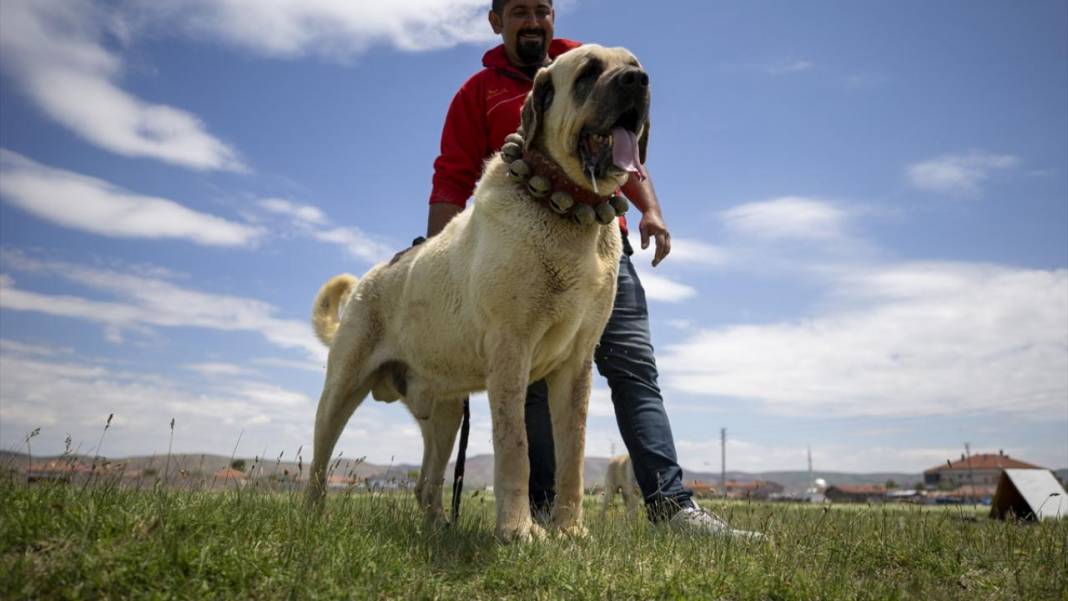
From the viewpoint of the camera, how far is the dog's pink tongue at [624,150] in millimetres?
3838

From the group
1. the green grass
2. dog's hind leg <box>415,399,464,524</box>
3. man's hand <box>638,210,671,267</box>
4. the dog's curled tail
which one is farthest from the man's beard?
the green grass

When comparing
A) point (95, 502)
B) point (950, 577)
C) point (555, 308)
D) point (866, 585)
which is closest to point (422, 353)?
point (555, 308)

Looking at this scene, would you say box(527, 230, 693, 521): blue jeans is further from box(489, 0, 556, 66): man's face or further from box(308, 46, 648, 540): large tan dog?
box(489, 0, 556, 66): man's face

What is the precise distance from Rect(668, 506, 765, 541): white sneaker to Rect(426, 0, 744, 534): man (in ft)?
0.31

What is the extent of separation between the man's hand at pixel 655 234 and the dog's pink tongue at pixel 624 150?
4.17 ft

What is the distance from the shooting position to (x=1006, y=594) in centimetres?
348

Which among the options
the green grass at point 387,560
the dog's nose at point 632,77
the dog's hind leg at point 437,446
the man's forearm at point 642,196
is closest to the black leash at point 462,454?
the dog's hind leg at point 437,446

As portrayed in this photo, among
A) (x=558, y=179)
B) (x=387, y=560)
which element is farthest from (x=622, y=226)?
(x=387, y=560)

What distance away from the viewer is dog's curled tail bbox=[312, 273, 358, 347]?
6066 millimetres

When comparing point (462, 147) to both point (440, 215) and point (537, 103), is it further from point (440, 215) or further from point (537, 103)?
point (537, 103)

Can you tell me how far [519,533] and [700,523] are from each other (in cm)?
130

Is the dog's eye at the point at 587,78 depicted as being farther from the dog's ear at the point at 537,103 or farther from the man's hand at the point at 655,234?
the man's hand at the point at 655,234

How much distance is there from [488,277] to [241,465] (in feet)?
6.60

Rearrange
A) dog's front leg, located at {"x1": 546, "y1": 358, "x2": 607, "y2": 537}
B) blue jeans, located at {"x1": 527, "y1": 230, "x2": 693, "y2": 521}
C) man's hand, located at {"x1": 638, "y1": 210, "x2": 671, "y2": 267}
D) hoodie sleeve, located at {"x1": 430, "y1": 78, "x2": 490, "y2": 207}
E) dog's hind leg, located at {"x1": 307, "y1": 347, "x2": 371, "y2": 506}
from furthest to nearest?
hoodie sleeve, located at {"x1": 430, "y1": 78, "x2": 490, "y2": 207} → dog's hind leg, located at {"x1": 307, "y1": 347, "x2": 371, "y2": 506} → man's hand, located at {"x1": 638, "y1": 210, "x2": 671, "y2": 267} → blue jeans, located at {"x1": 527, "y1": 230, "x2": 693, "y2": 521} → dog's front leg, located at {"x1": 546, "y1": 358, "x2": 607, "y2": 537}
